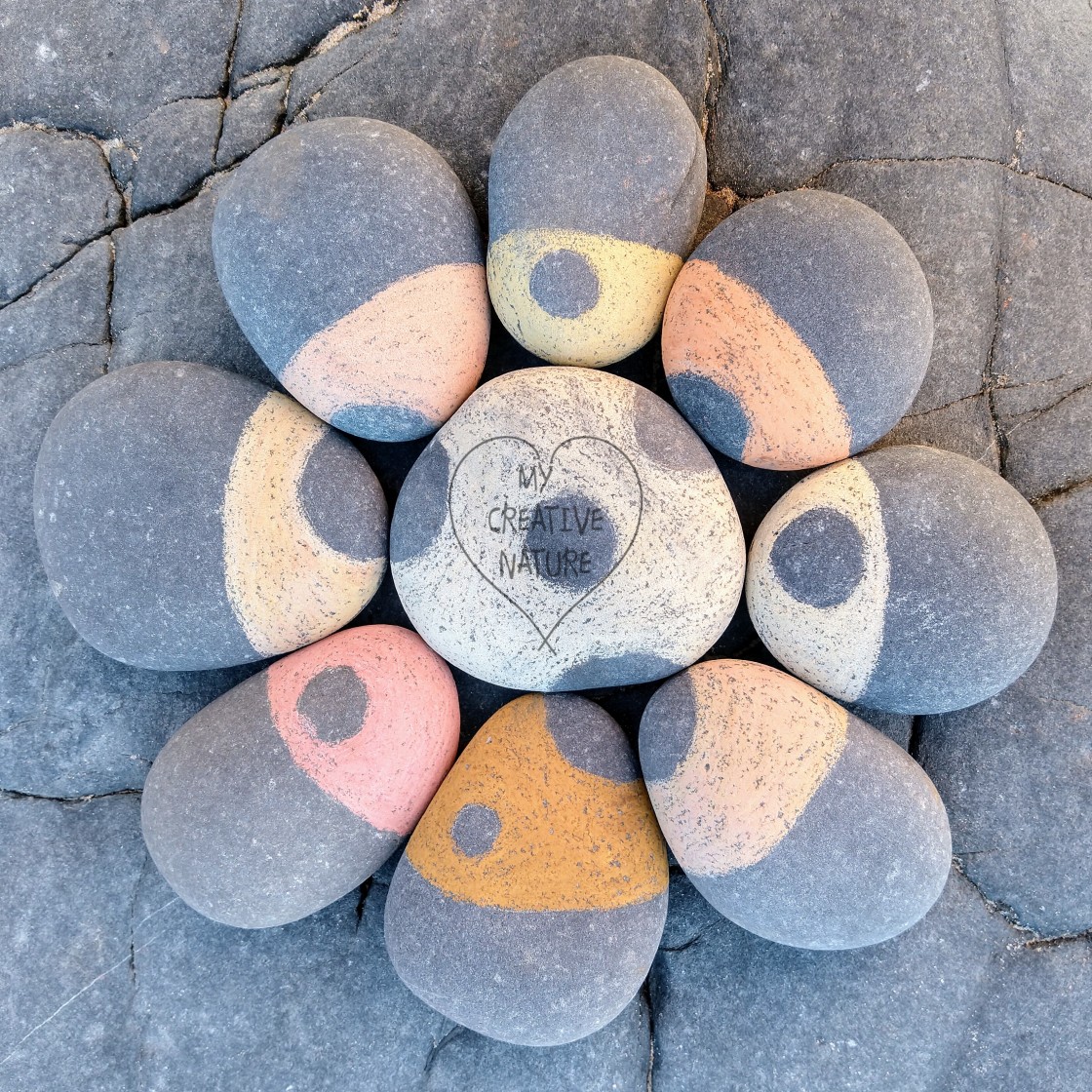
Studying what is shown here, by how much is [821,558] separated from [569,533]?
34 cm

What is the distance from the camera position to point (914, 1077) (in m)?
1.23

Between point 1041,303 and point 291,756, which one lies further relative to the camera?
point 1041,303

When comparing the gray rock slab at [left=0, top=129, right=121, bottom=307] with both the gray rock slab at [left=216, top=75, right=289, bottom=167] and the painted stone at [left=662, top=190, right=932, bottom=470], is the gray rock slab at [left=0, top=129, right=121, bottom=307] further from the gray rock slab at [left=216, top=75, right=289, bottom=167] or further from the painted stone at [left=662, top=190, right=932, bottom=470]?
the painted stone at [left=662, top=190, right=932, bottom=470]

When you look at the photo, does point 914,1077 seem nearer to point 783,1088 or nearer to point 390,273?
point 783,1088

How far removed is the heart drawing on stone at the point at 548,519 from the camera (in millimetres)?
1109

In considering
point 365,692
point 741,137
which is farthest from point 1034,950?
point 741,137

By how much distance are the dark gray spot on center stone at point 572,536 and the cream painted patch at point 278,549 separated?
273 millimetres

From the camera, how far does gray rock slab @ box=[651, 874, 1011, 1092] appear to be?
4.04 ft

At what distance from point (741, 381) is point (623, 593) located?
323mm

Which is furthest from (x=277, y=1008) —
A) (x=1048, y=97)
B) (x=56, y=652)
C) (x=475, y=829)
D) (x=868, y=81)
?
(x=1048, y=97)

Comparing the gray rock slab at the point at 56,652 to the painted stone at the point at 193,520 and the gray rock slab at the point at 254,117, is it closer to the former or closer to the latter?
the painted stone at the point at 193,520

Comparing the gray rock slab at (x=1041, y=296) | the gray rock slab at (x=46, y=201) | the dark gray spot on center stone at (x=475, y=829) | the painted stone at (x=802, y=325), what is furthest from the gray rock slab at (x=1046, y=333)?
the gray rock slab at (x=46, y=201)

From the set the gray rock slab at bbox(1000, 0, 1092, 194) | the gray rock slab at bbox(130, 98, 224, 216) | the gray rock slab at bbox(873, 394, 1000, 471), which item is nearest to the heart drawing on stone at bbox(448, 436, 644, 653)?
the gray rock slab at bbox(873, 394, 1000, 471)

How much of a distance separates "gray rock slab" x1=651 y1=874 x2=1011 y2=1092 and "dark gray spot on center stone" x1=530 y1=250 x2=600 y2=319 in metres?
0.95
